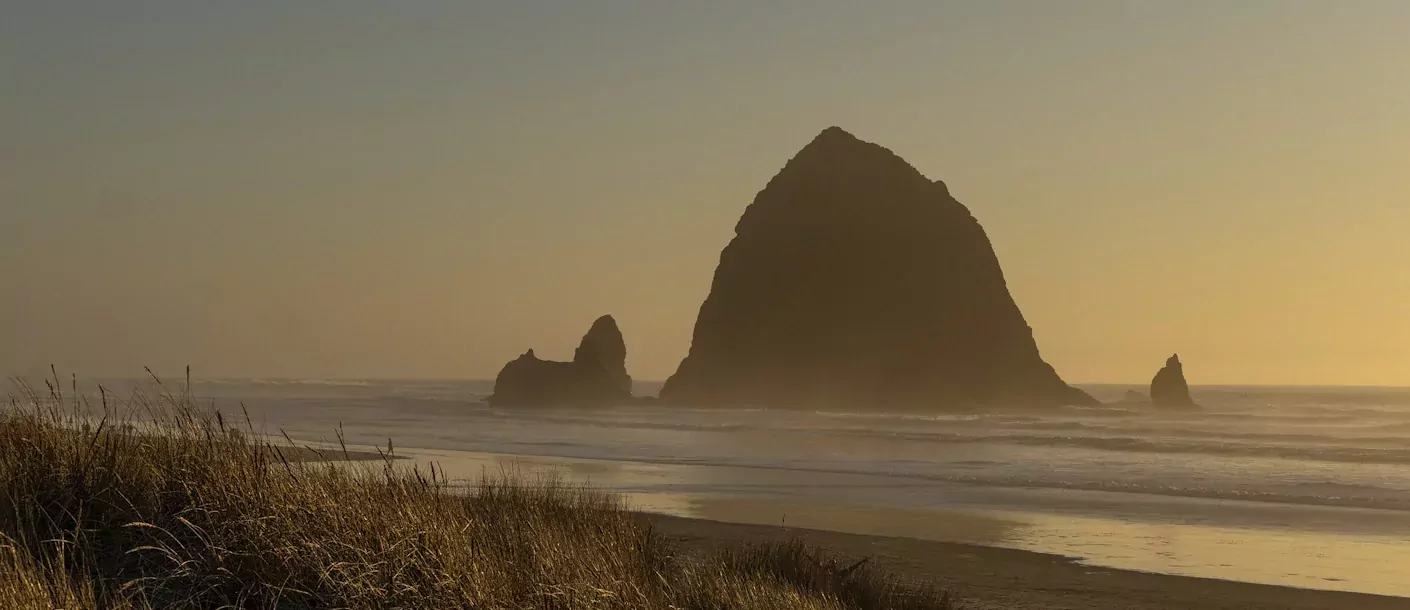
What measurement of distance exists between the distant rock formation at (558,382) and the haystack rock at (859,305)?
808cm

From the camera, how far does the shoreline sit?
35.4 feet

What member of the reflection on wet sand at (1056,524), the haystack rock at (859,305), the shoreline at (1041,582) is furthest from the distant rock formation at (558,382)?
the shoreline at (1041,582)

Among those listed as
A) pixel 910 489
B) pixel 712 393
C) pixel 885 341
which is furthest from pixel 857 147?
pixel 910 489

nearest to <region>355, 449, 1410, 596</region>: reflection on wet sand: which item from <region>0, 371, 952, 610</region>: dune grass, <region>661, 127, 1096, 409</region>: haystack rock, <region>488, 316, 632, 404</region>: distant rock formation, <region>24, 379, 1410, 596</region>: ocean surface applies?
<region>24, 379, 1410, 596</region>: ocean surface

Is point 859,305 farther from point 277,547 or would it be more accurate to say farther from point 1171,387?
point 277,547

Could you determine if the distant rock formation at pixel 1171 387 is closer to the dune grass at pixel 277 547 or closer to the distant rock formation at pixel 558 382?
the distant rock formation at pixel 558 382

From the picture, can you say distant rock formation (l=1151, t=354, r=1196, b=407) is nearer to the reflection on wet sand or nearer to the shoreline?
the reflection on wet sand

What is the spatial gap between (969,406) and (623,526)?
262 ft

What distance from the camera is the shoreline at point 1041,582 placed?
35.4 ft

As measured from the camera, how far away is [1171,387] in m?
93.1

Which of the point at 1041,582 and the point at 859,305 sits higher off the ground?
the point at 859,305

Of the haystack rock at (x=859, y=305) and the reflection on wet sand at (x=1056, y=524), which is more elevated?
the haystack rock at (x=859, y=305)

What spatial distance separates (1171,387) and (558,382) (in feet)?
181

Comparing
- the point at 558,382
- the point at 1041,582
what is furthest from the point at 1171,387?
the point at 1041,582
